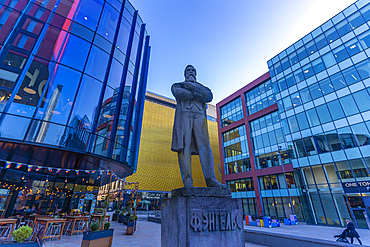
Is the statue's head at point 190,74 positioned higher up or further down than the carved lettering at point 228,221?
higher up

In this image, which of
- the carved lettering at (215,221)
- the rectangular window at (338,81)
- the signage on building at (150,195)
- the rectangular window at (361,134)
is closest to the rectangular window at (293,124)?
the rectangular window at (338,81)

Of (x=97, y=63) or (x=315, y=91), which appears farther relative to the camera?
(x=315, y=91)

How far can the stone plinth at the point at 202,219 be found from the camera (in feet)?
11.0

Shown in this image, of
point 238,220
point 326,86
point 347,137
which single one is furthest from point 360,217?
point 238,220

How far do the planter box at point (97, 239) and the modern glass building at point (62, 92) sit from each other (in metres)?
5.40

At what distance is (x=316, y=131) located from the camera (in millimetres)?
23719

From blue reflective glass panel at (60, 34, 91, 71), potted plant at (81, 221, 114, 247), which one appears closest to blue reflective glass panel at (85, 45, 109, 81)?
blue reflective glass panel at (60, 34, 91, 71)

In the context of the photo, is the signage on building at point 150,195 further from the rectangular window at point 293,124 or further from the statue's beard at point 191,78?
the statue's beard at point 191,78

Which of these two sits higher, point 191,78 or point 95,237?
point 191,78

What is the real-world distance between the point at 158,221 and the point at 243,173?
18911 mm

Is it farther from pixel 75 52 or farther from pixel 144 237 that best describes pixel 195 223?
pixel 75 52

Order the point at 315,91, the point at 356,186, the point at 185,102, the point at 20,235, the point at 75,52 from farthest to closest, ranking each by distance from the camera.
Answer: the point at 315,91, the point at 356,186, the point at 75,52, the point at 20,235, the point at 185,102

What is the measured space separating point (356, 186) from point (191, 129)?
82.0 feet

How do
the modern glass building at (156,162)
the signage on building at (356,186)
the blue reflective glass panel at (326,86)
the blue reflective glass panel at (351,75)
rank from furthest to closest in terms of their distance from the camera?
the modern glass building at (156,162) → the blue reflective glass panel at (326,86) → the blue reflective glass panel at (351,75) → the signage on building at (356,186)
